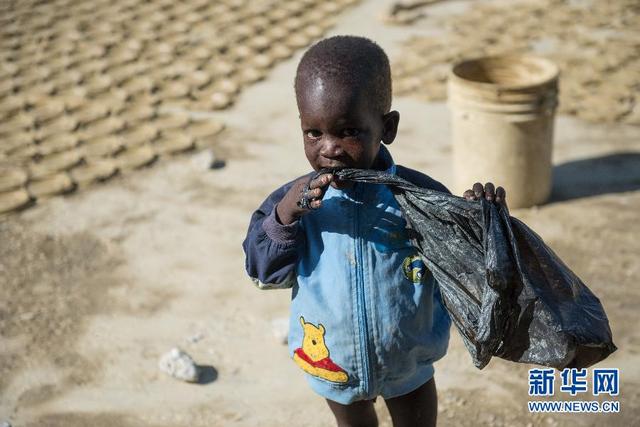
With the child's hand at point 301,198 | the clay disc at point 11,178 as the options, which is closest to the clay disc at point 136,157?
the clay disc at point 11,178

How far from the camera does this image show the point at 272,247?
75.2 inches

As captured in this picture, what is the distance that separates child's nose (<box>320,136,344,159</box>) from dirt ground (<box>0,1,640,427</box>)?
144 centimetres

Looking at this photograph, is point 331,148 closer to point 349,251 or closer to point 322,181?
point 322,181

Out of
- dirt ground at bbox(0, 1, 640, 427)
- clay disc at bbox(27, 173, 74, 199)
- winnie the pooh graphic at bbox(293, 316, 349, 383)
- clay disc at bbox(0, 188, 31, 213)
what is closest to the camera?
winnie the pooh graphic at bbox(293, 316, 349, 383)

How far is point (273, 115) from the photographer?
18.6ft

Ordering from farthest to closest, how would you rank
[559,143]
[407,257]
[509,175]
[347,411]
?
1. [559,143]
2. [509,175]
3. [347,411]
4. [407,257]

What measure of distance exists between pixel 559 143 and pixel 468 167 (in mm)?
1020

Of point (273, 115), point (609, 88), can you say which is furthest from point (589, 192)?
point (273, 115)

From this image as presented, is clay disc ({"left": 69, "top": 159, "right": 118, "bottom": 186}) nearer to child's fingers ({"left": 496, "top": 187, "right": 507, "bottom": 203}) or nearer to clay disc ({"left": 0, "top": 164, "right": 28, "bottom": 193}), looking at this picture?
clay disc ({"left": 0, "top": 164, "right": 28, "bottom": 193})

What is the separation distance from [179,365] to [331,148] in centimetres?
170

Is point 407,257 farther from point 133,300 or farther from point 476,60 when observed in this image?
point 476,60

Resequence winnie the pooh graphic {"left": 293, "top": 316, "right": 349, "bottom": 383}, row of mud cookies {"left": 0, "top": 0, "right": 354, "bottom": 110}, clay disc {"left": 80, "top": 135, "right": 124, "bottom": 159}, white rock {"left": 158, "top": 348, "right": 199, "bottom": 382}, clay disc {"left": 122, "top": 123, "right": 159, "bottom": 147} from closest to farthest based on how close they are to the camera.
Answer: winnie the pooh graphic {"left": 293, "top": 316, "right": 349, "bottom": 383}, white rock {"left": 158, "top": 348, "right": 199, "bottom": 382}, clay disc {"left": 80, "top": 135, "right": 124, "bottom": 159}, clay disc {"left": 122, "top": 123, "right": 159, "bottom": 147}, row of mud cookies {"left": 0, "top": 0, "right": 354, "bottom": 110}

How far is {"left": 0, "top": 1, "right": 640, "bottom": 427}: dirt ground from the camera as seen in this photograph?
307 cm

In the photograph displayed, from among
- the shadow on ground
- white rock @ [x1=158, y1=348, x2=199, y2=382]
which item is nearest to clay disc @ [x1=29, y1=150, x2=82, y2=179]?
white rock @ [x1=158, y1=348, x2=199, y2=382]
